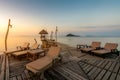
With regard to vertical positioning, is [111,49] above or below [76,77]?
above

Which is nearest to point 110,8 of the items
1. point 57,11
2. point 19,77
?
point 57,11

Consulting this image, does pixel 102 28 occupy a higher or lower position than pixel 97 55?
higher

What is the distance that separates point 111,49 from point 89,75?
14.3 ft

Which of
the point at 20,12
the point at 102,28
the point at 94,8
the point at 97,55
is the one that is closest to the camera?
the point at 97,55

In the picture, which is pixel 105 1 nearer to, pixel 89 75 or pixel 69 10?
pixel 69 10

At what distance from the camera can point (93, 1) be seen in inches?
495

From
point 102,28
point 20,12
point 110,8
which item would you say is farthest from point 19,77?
point 102,28

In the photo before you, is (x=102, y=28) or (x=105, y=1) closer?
(x=105, y=1)

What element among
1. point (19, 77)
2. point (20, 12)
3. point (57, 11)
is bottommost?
point (19, 77)

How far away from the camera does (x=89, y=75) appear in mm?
Result: 3793

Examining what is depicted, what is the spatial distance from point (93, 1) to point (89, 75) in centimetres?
1118

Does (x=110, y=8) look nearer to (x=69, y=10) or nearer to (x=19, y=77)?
(x=69, y=10)

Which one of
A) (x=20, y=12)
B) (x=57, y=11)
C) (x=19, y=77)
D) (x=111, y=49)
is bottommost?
(x=19, y=77)

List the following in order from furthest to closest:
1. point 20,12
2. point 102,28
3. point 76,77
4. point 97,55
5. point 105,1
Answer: point 102,28, point 105,1, point 20,12, point 97,55, point 76,77
